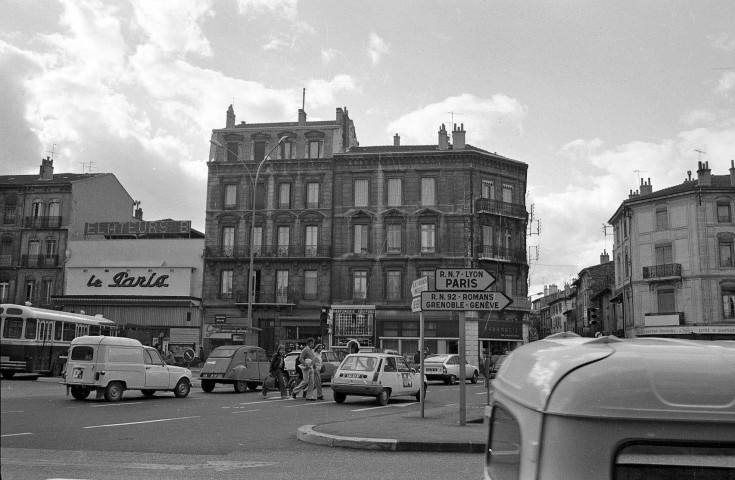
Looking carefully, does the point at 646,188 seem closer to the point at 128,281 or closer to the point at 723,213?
the point at 723,213

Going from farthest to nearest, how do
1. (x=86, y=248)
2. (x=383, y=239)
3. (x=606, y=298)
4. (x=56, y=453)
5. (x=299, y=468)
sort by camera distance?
(x=606, y=298) → (x=86, y=248) → (x=383, y=239) → (x=56, y=453) → (x=299, y=468)

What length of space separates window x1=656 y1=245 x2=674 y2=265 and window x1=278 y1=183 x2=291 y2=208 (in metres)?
26.0

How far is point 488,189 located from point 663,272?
13.6 metres

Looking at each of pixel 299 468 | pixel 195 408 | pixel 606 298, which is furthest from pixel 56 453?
pixel 606 298

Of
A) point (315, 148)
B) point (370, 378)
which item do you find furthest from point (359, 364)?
point (315, 148)

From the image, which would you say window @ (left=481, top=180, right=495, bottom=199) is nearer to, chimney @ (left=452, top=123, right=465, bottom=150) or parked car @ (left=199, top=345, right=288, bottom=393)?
chimney @ (left=452, top=123, right=465, bottom=150)

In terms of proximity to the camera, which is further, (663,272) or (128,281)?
(128,281)

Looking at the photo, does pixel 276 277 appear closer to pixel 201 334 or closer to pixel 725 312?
pixel 201 334

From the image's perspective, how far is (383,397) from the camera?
20328mm

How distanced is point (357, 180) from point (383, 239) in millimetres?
4490

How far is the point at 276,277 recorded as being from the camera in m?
49.5

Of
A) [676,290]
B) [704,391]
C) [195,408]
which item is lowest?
[195,408]

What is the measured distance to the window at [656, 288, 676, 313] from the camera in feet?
167

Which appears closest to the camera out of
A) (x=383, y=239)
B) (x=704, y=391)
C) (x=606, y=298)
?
(x=704, y=391)
